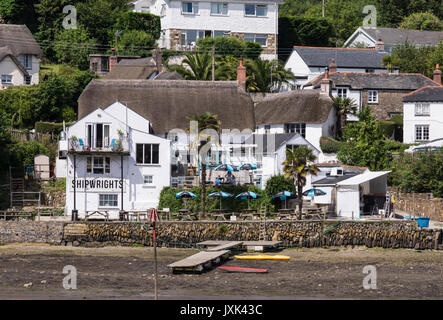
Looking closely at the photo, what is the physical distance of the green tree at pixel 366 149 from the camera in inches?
2148

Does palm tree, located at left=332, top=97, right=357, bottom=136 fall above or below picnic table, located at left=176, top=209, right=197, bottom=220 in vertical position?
above

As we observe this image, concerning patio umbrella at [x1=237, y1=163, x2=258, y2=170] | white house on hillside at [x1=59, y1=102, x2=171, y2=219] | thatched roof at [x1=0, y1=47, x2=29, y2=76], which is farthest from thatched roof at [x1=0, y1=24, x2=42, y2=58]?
patio umbrella at [x1=237, y1=163, x2=258, y2=170]

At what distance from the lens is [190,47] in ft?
257

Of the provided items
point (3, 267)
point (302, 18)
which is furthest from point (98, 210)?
point (302, 18)

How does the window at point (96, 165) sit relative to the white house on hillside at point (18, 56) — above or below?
below

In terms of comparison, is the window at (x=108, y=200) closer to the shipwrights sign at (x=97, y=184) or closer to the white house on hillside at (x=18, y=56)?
the shipwrights sign at (x=97, y=184)

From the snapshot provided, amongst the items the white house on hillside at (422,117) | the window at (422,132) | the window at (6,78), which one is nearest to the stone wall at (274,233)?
the white house on hillside at (422,117)

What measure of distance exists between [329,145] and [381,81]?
11526 millimetres

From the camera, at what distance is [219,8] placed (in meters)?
80.1

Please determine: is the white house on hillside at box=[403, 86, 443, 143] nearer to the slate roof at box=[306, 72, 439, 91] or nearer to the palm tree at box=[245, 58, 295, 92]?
the slate roof at box=[306, 72, 439, 91]

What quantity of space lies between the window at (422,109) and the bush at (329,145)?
726cm

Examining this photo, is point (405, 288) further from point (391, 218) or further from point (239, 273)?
point (391, 218)

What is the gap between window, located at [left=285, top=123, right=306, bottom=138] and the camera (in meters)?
60.1

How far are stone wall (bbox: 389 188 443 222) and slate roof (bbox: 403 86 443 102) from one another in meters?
11.2
